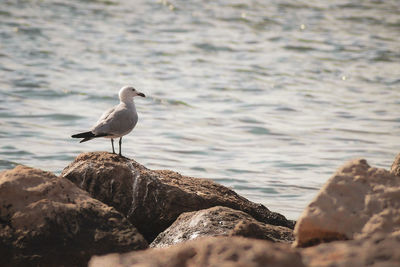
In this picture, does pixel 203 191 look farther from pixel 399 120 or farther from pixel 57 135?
pixel 399 120

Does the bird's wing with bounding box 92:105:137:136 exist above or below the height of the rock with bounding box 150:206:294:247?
above

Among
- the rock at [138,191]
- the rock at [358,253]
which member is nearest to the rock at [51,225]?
the rock at [138,191]

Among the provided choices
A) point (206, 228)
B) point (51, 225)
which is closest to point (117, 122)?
point (206, 228)

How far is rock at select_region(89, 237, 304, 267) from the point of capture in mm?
3746

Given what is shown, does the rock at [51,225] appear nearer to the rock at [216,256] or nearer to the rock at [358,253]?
the rock at [216,256]

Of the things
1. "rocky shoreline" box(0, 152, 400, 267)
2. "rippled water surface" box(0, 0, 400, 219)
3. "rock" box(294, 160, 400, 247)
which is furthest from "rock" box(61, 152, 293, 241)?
"rippled water surface" box(0, 0, 400, 219)

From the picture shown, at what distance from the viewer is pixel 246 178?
10047 mm

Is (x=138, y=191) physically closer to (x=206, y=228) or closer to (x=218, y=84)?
(x=206, y=228)

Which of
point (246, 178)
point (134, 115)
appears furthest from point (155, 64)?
point (134, 115)

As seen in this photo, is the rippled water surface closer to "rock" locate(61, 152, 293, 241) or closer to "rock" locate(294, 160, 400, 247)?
"rock" locate(61, 152, 293, 241)

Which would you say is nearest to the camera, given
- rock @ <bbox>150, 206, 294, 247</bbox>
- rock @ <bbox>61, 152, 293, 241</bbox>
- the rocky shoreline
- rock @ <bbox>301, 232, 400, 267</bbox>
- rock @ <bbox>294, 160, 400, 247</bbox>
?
rock @ <bbox>301, 232, 400, 267</bbox>

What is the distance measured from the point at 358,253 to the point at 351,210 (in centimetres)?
86

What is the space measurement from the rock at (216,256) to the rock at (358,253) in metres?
0.10

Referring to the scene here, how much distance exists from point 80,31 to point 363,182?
16.9 meters
